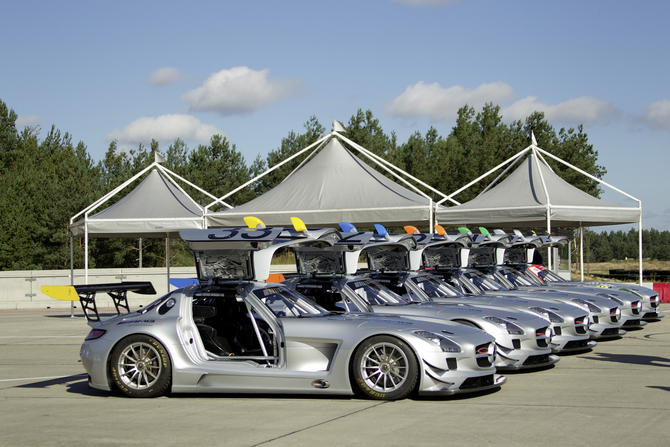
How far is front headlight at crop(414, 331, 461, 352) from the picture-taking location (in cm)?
695

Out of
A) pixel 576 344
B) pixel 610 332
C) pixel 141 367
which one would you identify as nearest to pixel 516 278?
pixel 610 332

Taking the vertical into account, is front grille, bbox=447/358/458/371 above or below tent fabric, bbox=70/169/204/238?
below

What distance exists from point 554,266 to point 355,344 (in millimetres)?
21050

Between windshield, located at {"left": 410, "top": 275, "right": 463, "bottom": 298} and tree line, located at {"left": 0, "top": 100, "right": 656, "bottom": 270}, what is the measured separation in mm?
30300

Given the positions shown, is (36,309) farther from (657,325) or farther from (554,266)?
(657,325)

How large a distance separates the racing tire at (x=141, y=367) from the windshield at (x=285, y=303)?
126 cm

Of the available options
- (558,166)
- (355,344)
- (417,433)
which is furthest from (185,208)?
(558,166)

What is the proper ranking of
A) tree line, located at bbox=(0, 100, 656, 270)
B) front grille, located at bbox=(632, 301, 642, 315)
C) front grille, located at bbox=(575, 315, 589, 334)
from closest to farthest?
front grille, located at bbox=(575, 315, 589, 334)
front grille, located at bbox=(632, 301, 642, 315)
tree line, located at bbox=(0, 100, 656, 270)

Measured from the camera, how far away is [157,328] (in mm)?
7574

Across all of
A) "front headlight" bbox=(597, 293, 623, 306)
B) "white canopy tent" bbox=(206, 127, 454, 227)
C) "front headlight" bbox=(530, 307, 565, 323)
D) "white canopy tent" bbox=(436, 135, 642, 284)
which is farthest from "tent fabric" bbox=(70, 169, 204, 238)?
"front headlight" bbox=(530, 307, 565, 323)

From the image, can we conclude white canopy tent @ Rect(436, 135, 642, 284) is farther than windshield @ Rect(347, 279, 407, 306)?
Yes

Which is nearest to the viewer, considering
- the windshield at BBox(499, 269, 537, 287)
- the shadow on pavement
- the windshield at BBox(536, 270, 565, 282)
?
the shadow on pavement

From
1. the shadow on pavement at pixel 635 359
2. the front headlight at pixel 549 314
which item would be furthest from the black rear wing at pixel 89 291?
the shadow on pavement at pixel 635 359

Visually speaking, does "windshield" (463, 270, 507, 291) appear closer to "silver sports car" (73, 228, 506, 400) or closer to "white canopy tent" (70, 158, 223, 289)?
"silver sports car" (73, 228, 506, 400)
